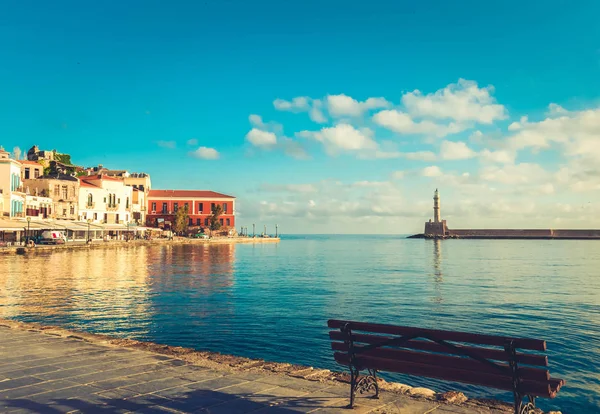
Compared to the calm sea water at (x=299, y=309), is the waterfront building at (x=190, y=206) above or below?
above

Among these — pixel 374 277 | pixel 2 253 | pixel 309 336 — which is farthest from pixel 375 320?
pixel 2 253

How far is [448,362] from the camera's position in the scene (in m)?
5.85

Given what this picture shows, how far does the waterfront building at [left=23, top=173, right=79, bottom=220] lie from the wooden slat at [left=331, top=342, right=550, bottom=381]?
253 ft

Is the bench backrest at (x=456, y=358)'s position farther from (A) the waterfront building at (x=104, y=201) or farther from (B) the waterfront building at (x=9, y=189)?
(A) the waterfront building at (x=104, y=201)

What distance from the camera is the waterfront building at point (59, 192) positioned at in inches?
2886

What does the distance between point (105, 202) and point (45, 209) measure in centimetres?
1583

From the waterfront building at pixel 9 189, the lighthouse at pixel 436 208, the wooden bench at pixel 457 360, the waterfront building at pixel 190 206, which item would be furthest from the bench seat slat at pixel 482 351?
the lighthouse at pixel 436 208

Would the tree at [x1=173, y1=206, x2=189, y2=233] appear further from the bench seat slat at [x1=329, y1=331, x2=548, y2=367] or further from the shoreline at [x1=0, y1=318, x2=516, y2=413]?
the bench seat slat at [x1=329, y1=331, x2=548, y2=367]


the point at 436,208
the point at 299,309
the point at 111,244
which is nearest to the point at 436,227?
the point at 436,208

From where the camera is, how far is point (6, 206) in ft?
189

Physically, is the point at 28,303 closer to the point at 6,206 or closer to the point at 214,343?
the point at 214,343

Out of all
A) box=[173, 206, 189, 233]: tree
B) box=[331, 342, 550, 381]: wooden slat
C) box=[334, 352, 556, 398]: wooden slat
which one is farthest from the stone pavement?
box=[173, 206, 189, 233]: tree

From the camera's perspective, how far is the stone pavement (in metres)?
5.88

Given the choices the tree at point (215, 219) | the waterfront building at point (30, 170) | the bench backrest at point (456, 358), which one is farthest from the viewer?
the tree at point (215, 219)
